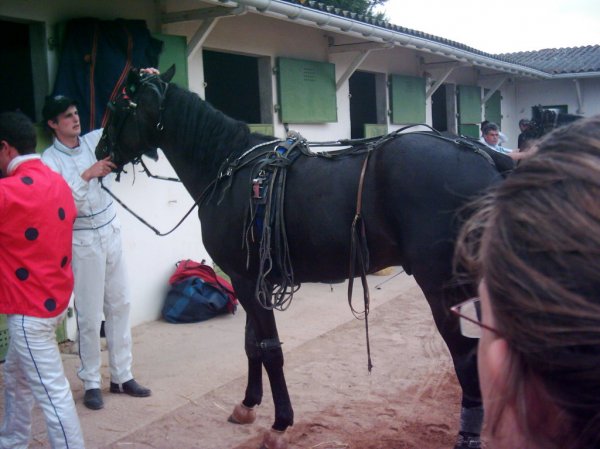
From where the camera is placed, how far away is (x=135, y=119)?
390 centimetres

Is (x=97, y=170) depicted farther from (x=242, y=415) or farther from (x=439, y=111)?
(x=439, y=111)

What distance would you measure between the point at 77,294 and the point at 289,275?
1.49 m

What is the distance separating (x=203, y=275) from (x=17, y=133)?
3292mm

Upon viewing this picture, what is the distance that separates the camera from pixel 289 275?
→ 3.45 metres

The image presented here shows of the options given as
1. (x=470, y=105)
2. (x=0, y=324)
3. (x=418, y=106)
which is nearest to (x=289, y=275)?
(x=0, y=324)

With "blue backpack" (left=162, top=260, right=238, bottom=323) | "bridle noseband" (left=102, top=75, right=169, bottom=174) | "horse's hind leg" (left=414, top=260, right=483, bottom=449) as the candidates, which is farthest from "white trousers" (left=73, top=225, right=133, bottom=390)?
"horse's hind leg" (left=414, top=260, right=483, bottom=449)

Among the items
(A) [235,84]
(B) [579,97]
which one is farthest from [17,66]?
(B) [579,97]

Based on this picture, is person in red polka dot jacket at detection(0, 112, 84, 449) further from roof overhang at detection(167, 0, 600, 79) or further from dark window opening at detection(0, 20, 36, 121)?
roof overhang at detection(167, 0, 600, 79)

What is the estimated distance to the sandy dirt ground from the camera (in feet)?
11.9

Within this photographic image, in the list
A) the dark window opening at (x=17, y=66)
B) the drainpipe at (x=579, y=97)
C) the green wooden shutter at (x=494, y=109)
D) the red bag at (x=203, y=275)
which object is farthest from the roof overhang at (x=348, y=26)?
the drainpipe at (x=579, y=97)

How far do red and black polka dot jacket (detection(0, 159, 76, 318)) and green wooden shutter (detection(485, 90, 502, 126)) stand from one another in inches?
507

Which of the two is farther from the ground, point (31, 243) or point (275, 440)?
point (31, 243)

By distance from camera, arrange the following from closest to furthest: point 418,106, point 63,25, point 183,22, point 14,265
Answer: point 14,265, point 63,25, point 183,22, point 418,106

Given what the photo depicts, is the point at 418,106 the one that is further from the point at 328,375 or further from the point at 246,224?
the point at 246,224
